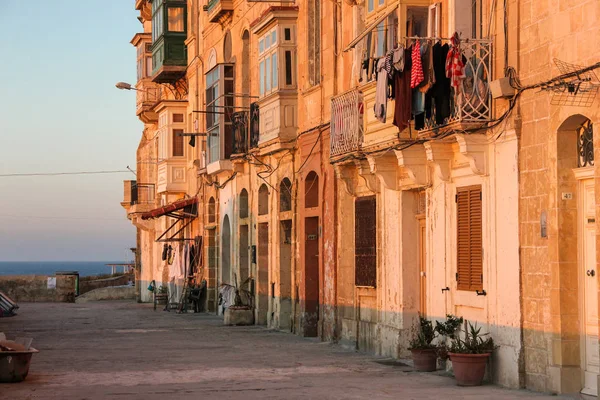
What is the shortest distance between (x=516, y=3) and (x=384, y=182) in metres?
5.34

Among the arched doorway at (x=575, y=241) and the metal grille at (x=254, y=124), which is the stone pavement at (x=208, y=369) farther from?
the metal grille at (x=254, y=124)

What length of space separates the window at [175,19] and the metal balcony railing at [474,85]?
25.7m

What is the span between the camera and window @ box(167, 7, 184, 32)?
40656mm

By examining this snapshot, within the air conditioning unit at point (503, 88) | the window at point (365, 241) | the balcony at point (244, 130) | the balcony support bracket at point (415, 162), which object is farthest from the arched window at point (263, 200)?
the air conditioning unit at point (503, 88)

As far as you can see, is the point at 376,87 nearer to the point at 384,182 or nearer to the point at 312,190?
the point at 384,182

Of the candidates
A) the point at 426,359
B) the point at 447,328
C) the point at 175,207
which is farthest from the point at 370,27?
the point at 175,207

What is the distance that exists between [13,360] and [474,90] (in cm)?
735

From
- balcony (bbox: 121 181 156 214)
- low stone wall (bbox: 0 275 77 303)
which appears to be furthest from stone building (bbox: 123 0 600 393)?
low stone wall (bbox: 0 275 77 303)

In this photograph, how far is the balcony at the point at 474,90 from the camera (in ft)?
51.6

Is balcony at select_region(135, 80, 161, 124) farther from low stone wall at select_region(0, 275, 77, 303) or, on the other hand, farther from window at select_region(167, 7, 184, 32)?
low stone wall at select_region(0, 275, 77, 303)

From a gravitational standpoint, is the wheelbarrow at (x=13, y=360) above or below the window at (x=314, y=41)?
below

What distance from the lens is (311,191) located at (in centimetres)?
2527

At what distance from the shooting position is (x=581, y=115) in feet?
45.6

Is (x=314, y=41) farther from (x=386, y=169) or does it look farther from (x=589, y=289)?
(x=589, y=289)
